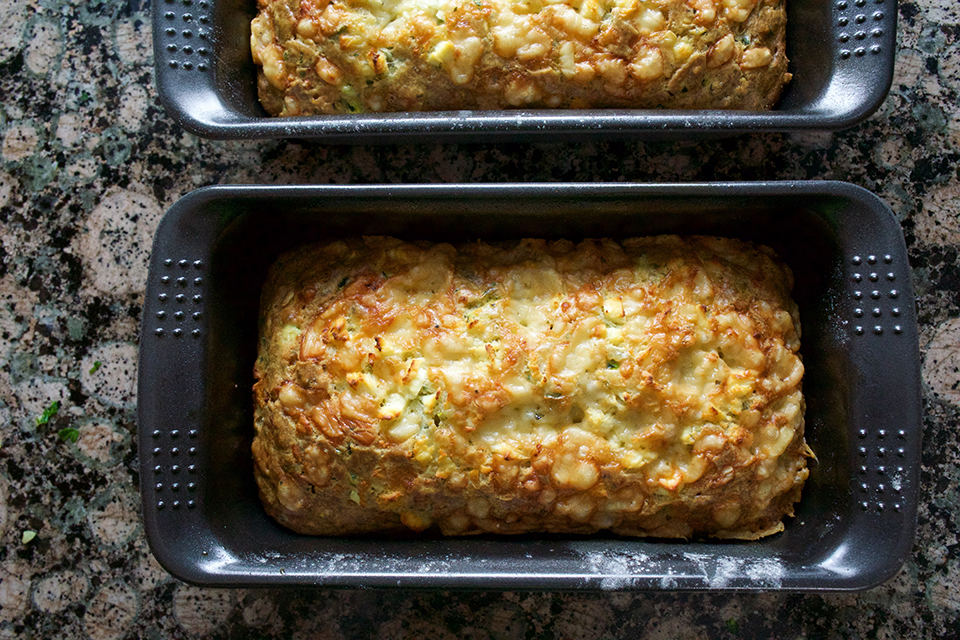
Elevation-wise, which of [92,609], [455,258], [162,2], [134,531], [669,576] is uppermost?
[162,2]

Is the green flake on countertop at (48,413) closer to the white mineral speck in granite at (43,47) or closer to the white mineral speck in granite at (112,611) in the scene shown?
the white mineral speck in granite at (112,611)

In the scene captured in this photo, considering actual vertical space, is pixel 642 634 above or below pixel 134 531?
below

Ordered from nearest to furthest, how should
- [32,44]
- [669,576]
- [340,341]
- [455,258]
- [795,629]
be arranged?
[669,576], [340,341], [455,258], [795,629], [32,44]

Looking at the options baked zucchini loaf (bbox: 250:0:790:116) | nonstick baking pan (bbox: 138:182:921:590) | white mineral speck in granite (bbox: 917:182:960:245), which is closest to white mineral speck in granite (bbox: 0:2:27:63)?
baked zucchini loaf (bbox: 250:0:790:116)

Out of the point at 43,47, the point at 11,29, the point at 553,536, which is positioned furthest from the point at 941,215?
the point at 11,29

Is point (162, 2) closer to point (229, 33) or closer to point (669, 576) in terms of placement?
point (229, 33)

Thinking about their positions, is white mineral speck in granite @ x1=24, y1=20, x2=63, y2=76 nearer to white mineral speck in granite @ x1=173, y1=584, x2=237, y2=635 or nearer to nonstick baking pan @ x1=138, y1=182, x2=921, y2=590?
nonstick baking pan @ x1=138, y1=182, x2=921, y2=590

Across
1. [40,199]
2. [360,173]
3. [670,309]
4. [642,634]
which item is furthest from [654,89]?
[40,199]
